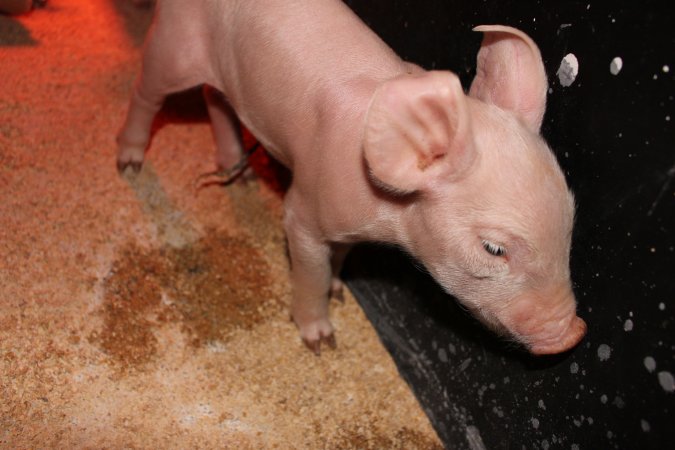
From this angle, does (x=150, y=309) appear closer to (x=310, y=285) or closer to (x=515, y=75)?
(x=310, y=285)

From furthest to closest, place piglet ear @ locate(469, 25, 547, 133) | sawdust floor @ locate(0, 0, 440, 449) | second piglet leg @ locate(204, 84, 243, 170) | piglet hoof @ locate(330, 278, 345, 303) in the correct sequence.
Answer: second piglet leg @ locate(204, 84, 243, 170) < piglet hoof @ locate(330, 278, 345, 303) < sawdust floor @ locate(0, 0, 440, 449) < piglet ear @ locate(469, 25, 547, 133)

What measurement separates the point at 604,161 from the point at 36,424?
2165mm

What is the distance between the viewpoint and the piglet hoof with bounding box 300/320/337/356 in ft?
10.8

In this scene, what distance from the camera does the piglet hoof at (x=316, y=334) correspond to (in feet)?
10.8

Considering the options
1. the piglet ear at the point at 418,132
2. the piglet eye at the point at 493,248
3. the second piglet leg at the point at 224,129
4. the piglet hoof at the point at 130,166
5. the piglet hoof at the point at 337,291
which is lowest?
the piglet hoof at the point at 337,291

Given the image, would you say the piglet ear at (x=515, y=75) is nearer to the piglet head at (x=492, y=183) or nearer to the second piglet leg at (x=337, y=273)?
the piglet head at (x=492, y=183)

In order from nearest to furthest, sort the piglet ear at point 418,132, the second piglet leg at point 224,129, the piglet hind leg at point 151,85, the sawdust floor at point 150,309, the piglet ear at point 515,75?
the piglet ear at point 418,132
the piglet ear at point 515,75
the sawdust floor at point 150,309
the piglet hind leg at point 151,85
the second piglet leg at point 224,129

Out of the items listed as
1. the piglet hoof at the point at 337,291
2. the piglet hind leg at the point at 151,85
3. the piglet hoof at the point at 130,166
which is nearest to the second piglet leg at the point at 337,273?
the piglet hoof at the point at 337,291

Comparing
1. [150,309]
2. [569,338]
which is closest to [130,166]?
[150,309]

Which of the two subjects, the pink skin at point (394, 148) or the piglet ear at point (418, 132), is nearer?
the piglet ear at point (418, 132)

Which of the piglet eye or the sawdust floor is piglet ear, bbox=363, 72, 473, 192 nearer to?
the piglet eye

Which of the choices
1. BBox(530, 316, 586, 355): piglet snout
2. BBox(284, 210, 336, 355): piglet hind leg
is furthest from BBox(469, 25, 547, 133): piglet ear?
BBox(284, 210, 336, 355): piglet hind leg

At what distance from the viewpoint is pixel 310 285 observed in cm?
312

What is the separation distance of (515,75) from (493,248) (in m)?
0.54
